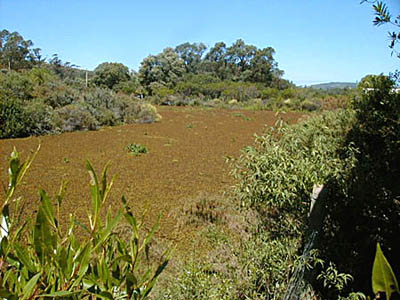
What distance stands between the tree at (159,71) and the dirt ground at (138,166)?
3068 centimetres

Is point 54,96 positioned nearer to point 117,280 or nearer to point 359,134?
point 359,134

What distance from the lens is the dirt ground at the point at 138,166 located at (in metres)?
5.04

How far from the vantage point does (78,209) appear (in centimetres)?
458

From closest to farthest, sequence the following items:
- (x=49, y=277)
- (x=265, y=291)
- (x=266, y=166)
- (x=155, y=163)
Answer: (x=49, y=277), (x=265, y=291), (x=266, y=166), (x=155, y=163)

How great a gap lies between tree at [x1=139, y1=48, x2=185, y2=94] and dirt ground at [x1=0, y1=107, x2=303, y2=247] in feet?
101

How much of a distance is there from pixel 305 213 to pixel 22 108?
10407 millimetres

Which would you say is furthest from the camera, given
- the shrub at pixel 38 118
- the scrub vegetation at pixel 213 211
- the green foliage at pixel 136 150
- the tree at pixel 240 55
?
the tree at pixel 240 55

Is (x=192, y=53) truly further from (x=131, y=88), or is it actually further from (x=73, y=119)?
(x=73, y=119)

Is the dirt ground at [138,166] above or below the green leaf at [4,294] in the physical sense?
below

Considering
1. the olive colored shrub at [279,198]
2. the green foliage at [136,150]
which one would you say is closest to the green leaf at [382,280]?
the olive colored shrub at [279,198]

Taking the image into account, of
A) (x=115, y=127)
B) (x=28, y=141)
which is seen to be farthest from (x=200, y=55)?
(x=28, y=141)

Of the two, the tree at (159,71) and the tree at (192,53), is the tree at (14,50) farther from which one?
the tree at (192,53)

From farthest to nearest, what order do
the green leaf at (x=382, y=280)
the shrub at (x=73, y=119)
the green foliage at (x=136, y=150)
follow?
the shrub at (x=73, y=119) < the green foliage at (x=136, y=150) < the green leaf at (x=382, y=280)

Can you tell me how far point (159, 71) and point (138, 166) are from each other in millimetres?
A: 36315
